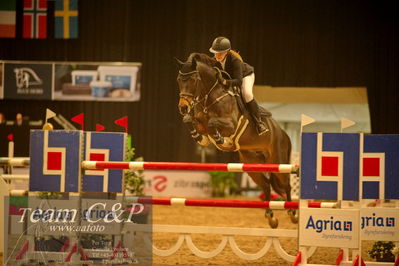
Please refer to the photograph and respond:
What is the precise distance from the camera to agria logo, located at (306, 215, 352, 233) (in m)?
3.35

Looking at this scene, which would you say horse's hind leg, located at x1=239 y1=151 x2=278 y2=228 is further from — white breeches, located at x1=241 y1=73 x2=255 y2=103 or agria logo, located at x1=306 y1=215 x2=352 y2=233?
agria logo, located at x1=306 y1=215 x2=352 y2=233

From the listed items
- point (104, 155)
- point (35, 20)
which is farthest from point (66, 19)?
point (104, 155)

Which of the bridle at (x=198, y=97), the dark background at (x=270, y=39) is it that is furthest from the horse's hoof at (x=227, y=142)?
the dark background at (x=270, y=39)

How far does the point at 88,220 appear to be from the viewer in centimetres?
362

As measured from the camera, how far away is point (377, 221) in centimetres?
358

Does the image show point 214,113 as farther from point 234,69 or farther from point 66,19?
point 66,19

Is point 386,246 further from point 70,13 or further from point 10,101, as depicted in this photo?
point 10,101

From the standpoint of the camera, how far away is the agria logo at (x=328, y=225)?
3350mm

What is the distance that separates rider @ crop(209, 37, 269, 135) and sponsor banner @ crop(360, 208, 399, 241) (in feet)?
3.63

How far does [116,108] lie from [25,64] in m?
1.80

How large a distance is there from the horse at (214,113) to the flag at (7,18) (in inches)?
278

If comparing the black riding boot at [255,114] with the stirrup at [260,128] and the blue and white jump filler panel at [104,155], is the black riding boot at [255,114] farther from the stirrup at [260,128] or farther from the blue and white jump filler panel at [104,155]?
the blue and white jump filler panel at [104,155]

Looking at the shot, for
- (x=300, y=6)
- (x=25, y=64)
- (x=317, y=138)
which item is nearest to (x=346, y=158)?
(x=317, y=138)

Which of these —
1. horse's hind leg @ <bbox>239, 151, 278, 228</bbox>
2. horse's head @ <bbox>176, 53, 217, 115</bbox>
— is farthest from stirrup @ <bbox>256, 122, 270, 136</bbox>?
horse's head @ <bbox>176, 53, 217, 115</bbox>
